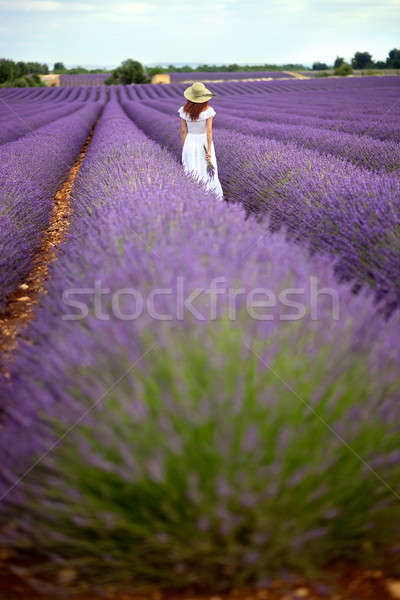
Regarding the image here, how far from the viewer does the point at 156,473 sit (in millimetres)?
946

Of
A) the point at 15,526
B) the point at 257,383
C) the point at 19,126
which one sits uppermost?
the point at 19,126

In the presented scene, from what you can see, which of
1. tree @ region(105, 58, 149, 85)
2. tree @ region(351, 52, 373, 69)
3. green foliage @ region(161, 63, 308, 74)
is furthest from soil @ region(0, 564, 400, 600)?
tree @ region(351, 52, 373, 69)

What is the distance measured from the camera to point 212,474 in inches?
41.2

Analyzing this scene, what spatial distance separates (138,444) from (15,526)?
429mm

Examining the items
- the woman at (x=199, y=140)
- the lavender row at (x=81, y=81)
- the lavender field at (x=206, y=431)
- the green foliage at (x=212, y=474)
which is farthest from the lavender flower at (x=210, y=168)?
the lavender row at (x=81, y=81)

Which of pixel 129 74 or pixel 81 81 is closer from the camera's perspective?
pixel 129 74

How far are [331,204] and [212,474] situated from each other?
2275 millimetres

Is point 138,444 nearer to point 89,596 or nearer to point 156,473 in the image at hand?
point 156,473

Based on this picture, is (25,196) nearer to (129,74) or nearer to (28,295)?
(28,295)

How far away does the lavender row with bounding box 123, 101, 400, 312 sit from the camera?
2.27m

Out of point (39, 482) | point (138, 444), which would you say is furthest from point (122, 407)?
point (39, 482)

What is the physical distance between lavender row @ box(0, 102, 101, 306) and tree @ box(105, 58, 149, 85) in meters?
44.6

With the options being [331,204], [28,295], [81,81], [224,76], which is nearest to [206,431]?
[331,204]

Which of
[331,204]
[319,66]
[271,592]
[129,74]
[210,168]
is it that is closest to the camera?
[271,592]
